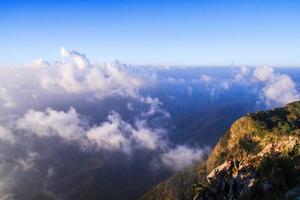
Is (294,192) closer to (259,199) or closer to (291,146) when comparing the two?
(259,199)

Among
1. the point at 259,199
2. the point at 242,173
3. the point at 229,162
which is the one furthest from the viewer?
the point at 229,162

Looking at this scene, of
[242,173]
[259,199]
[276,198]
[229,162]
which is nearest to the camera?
[276,198]

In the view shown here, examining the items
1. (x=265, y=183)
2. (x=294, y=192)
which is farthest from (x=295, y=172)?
(x=294, y=192)

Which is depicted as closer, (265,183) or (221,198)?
(265,183)

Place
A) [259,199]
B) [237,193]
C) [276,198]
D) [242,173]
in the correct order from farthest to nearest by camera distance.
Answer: [242,173], [237,193], [259,199], [276,198]

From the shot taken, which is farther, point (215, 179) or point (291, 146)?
point (291, 146)

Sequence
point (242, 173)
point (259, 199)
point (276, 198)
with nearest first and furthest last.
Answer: point (276, 198) < point (259, 199) < point (242, 173)

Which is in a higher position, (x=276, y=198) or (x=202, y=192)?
(x=276, y=198)

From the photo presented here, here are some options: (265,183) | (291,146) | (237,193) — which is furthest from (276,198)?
(291,146)

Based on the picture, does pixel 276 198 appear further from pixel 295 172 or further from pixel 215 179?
pixel 215 179
